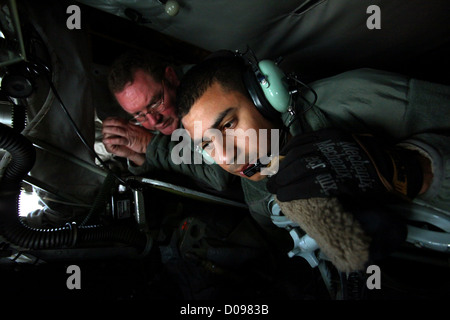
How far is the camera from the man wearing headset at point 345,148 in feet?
2.31

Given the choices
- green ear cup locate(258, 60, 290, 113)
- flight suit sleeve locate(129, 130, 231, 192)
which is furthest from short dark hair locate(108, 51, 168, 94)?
green ear cup locate(258, 60, 290, 113)

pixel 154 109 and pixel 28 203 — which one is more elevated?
pixel 154 109

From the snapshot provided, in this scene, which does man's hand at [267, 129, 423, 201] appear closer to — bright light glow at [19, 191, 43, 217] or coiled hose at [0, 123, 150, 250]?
coiled hose at [0, 123, 150, 250]

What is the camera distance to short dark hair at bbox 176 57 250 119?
114cm

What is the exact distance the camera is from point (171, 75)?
1.73 m

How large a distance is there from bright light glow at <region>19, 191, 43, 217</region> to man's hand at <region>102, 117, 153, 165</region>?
480 millimetres

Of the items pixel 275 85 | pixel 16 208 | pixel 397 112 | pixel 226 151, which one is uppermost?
pixel 275 85

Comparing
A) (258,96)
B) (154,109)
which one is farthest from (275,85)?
(154,109)

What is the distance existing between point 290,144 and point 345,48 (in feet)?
2.83

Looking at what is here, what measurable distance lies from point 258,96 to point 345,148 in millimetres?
427

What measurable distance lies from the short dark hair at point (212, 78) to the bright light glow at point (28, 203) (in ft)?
3.14

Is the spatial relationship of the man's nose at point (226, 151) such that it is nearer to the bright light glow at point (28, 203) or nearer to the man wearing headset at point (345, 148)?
the man wearing headset at point (345, 148)

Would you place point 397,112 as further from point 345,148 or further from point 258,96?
point 258,96

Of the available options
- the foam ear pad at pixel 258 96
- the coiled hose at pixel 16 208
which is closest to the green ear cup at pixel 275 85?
the foam ear pad at pixel 258 96
